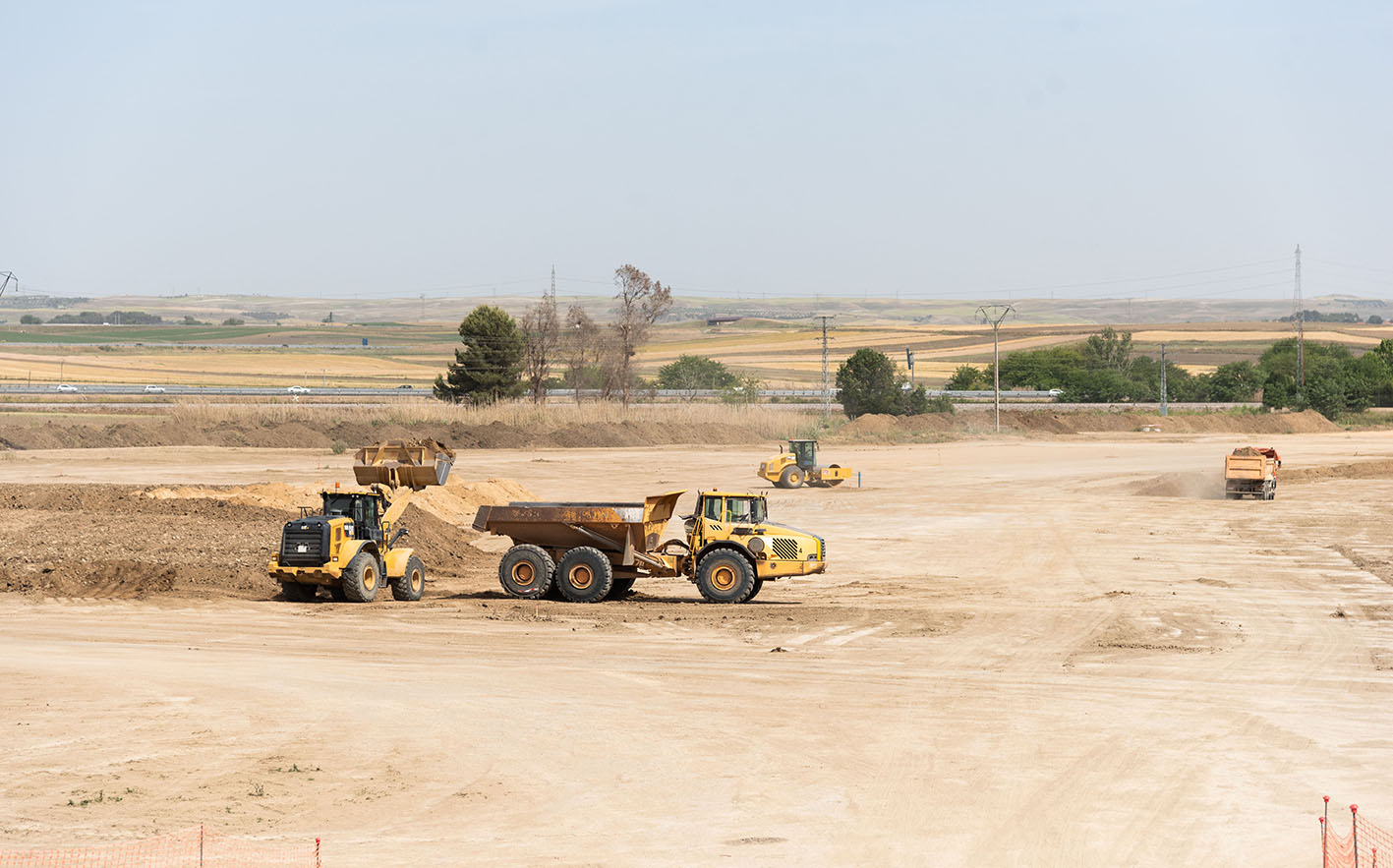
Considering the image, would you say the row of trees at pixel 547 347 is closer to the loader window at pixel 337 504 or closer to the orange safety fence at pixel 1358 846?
the loader window at pixel 337 504

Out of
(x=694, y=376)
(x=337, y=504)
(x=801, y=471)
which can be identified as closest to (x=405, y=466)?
(x=337, y=504)

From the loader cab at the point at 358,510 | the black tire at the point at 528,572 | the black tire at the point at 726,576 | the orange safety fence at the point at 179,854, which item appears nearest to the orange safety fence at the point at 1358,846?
the orange safety fence at the point at 179,854

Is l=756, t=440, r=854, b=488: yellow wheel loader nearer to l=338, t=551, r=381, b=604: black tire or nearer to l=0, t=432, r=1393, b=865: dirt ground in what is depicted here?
l=0, t=432, r=1393, b=865: dirt ground

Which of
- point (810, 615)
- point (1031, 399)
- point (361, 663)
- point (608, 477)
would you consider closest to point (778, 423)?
point (608, 477)

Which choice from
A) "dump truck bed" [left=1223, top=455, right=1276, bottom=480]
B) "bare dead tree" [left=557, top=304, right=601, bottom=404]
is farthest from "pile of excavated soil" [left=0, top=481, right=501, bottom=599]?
"bare dead tree" [left=557, top=304, right=601, bottom=404]

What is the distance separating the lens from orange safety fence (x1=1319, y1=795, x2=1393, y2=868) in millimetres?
11984

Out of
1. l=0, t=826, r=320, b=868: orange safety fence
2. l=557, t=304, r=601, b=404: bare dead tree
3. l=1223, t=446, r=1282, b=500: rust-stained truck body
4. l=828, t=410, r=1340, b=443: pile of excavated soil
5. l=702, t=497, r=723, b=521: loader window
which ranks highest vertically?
l=557, t=304, r=601, b=404: bare dead tree

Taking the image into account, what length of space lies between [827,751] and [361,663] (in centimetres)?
835

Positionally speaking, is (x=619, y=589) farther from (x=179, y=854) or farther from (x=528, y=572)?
(x=179, y=854)

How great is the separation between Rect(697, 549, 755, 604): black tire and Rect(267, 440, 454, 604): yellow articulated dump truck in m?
5.74

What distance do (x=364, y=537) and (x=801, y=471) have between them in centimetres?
3018

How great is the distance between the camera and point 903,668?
70.8 feet

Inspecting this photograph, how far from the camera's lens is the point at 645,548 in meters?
28.1

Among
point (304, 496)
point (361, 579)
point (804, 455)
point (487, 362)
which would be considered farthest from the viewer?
point (487, 362)
